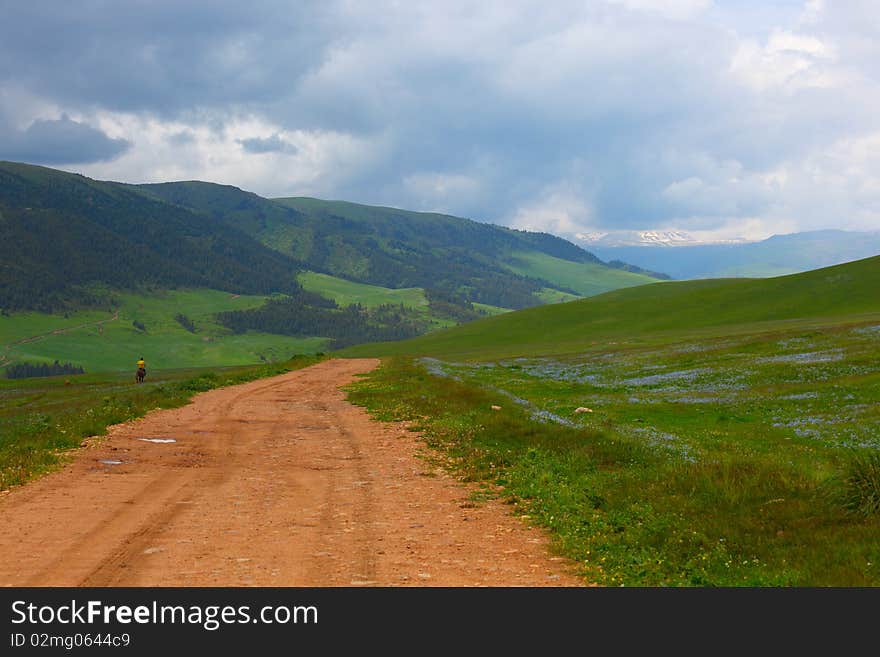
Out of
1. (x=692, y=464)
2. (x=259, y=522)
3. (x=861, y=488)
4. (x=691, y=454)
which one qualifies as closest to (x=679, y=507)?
→ (x=861, y=488)

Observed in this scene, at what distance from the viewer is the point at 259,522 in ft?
49.9

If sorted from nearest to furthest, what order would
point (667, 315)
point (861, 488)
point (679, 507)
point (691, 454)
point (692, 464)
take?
point (861, 488) → point (679, 507) → point (692, 464) → point (691, 454) → point (667, 315)

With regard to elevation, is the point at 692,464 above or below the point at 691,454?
above

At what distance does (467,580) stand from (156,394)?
1410 inches

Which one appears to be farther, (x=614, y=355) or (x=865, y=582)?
(x=614, y=355)

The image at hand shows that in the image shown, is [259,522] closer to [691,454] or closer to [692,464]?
[692,464]

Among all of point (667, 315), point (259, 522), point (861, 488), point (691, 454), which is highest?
point (667, 315)

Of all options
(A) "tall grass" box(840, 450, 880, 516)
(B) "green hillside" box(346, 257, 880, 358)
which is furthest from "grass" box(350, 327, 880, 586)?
(B) "green hillside" box(346, 257, 880, 358)

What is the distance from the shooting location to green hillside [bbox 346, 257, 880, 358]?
376 feet

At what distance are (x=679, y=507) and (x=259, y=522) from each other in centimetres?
848
